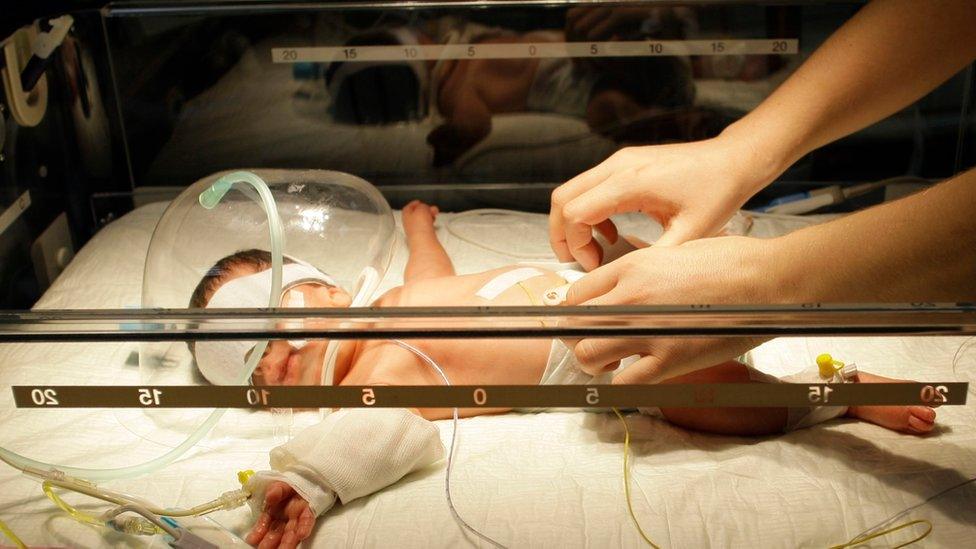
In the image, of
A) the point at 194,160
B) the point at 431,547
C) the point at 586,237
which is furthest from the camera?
the point at 194,160

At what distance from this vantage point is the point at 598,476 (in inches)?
48.4

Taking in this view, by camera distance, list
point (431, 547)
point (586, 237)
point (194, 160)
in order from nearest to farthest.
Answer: point (431, 547), point (586, 237), point (194, 160)

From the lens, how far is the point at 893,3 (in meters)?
1.30

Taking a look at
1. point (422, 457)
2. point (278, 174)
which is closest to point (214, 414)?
point (422, 457)

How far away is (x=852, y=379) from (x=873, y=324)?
0.22 m

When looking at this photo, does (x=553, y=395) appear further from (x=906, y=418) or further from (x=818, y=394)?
(x=906, y=418)

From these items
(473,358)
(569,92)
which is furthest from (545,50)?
(473,358)

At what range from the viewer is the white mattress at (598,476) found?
115 centimetres

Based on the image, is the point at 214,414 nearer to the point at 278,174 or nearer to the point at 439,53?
the point at 278,174

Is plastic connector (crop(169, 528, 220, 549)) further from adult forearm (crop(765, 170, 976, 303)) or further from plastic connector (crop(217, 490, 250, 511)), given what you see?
adult forearm (crop(765, 170, 976, 303))

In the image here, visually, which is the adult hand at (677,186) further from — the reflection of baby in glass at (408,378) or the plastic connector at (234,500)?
the plastic connector at (234,500)

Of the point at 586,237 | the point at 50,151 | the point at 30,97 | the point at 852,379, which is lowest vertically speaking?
the point at 852,379

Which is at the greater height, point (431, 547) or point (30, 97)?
point (30, 97)

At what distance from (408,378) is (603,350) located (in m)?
0.34
